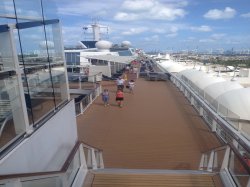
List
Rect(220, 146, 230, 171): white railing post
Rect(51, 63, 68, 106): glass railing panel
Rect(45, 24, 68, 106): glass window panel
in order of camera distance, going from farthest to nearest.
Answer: Rect(51, 63, 68, 106): glass railing panel, Rect(45, 24, 68, 106): glass window panel, Rect(220, 146, 230, 171): white railing post

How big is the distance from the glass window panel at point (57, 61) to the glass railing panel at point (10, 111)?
1.73 meters

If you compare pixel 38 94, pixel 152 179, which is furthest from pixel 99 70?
pixel 38 94

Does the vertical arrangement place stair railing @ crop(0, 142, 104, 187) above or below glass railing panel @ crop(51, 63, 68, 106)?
below

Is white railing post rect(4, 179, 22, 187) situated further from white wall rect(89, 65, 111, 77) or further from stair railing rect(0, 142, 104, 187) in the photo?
white wall rect(89, 65, 111, 77)

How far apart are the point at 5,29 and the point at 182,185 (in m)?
3.74

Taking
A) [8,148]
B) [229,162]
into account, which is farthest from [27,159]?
[229,162]

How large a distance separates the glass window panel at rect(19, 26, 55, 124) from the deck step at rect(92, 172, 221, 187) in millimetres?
1592

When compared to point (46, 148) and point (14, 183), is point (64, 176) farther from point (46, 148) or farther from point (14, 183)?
point (14, 183)

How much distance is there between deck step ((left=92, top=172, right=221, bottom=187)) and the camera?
16.7 feet

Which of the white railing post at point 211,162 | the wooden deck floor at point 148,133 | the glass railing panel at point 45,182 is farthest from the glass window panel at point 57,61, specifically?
the white railing post at point 211,162

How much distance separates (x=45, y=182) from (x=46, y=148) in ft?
3.62

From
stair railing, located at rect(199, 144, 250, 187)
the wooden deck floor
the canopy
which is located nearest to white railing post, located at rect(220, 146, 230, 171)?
stair railing, located at rect(199, 144, 250, 187)

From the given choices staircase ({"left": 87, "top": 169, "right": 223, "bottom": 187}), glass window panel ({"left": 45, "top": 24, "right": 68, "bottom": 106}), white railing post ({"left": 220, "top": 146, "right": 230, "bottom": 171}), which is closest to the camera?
white railing post ({"left": 220, "top": 146, "right": 230, "bottom": 171})

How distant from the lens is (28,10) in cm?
454
